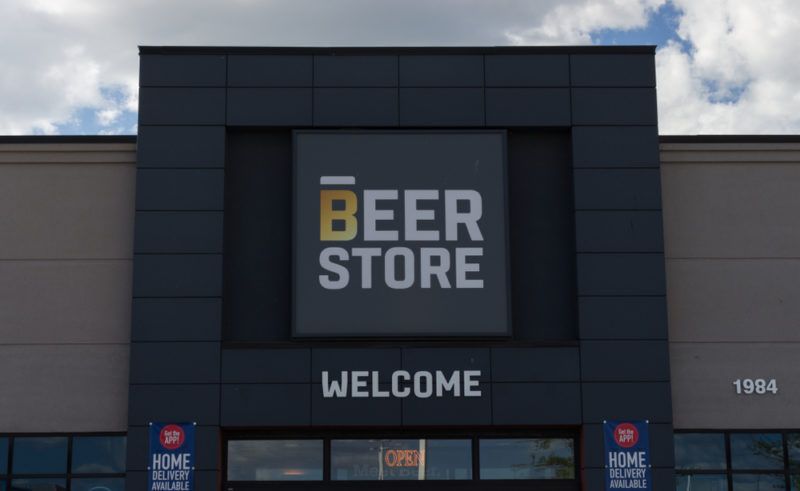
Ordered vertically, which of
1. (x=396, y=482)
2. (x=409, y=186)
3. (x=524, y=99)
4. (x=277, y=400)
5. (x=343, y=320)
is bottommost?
(x=396, y=482)

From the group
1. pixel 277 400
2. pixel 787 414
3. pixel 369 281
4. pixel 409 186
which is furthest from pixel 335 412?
pixel 787 414

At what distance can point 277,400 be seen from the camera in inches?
746

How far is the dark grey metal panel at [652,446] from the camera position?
18875 millimetres

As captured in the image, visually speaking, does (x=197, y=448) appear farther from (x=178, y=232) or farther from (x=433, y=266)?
(x=433, y=266)

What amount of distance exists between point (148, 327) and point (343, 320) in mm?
3032

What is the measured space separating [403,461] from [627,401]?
11.9ft

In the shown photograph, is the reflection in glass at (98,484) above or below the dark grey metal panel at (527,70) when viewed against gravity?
below

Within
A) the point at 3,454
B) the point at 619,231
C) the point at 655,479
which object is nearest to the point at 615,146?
the point at 619,231

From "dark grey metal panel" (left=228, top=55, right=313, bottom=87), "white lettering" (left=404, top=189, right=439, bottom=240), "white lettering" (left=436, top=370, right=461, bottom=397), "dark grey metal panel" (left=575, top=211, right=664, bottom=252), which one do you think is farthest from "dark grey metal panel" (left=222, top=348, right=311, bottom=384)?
"dark grey metal panel" (left=575, top=211, right=664, bottom=252)

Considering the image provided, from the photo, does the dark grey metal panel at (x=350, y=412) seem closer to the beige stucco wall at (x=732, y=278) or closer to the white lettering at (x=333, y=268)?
the white lettering at (x=333, y=268)

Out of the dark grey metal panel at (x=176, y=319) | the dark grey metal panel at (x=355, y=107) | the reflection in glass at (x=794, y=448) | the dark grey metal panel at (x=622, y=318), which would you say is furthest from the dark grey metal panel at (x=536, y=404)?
the dark grey metal panel at (x=355, y=107)

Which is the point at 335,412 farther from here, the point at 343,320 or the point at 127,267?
the point at 127,267

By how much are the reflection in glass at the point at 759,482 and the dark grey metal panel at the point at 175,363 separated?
834cm

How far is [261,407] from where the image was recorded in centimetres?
1892
